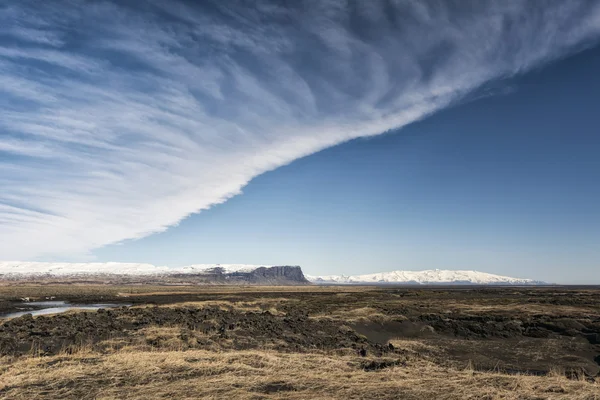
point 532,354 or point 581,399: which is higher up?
point 581,399

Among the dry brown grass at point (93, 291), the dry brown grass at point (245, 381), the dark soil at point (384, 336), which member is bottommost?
the dry brown grass at point (93, 291)

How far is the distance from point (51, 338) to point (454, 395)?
20.1 m

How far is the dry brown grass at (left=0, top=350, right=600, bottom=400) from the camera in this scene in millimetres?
9727

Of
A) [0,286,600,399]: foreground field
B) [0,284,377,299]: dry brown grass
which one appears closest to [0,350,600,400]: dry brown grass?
[0,286,600,399]: foreground field

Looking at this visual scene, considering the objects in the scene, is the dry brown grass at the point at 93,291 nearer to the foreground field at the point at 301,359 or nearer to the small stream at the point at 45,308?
the small stream at the point at 45,308

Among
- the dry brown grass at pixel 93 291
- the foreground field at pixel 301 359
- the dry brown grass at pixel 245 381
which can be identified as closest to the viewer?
the dry brown grass at pixel 245 381

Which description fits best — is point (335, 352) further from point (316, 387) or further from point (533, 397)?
point (533, 397)

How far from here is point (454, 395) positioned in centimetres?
966

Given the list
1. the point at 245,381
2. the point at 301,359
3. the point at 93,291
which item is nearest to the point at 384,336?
the point at 301,359

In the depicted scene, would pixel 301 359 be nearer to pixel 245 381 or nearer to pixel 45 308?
pixel 245 381

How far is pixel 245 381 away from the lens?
1092cm

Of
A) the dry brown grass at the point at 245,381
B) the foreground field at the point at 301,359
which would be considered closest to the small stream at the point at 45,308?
the foreground field at the point at 301,359

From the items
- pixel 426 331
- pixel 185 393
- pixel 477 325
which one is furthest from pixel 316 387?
pixel 477 325

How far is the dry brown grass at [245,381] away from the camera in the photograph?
31.9 ft
